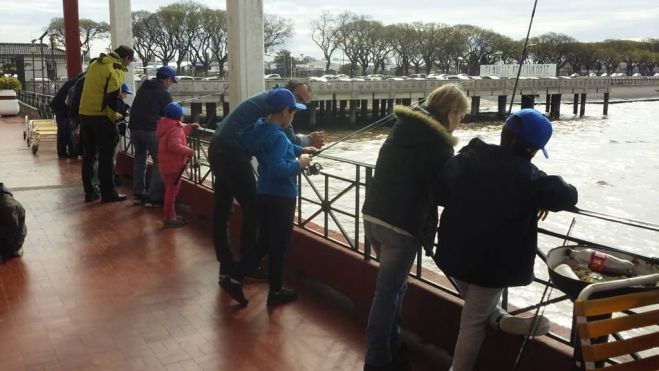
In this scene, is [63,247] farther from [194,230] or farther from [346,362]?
[346,362]

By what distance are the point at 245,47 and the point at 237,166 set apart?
2295 millimetres

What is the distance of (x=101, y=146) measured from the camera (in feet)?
23.6

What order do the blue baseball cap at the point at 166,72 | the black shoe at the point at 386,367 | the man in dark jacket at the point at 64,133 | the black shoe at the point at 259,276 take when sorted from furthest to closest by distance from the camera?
the man in dark jacket at the point at 64,133, the blue baseball cap at the point at 166,72, the black shoe at the point at 259,276, the black shoe at the point at 386,367

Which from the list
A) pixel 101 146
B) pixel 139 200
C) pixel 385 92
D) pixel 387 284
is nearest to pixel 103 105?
pixel 101 146

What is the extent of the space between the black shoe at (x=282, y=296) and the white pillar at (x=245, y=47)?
2.39 metres

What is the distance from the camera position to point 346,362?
360 centimetres

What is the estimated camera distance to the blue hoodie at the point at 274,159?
3.94 m

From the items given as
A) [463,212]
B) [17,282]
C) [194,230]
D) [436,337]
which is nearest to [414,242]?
[463,212]

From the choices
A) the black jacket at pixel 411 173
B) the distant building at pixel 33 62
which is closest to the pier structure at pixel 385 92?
the distant building at pixel 33 62

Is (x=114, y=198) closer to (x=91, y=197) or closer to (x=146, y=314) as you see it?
(x=91, y=197)

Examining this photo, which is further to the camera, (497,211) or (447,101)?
(447,101)

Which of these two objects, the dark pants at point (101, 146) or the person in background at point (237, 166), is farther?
the dark pants at point (101, 146)

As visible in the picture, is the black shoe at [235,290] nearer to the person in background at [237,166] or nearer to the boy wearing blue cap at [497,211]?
the person in background at [237,166]

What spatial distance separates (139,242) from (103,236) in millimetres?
470
